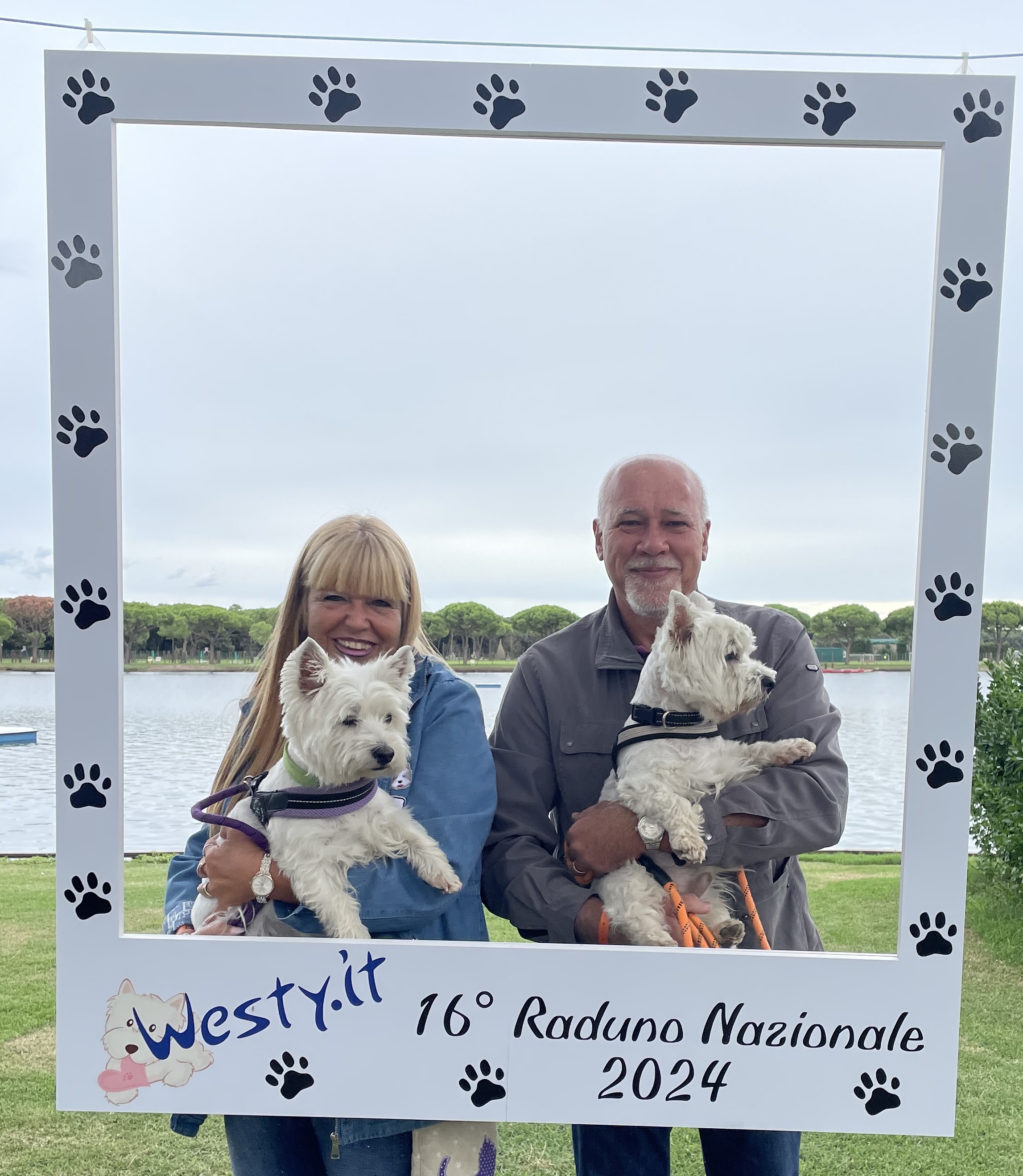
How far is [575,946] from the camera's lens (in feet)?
8.80

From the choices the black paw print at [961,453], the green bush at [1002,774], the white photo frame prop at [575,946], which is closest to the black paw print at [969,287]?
the white photo frame prop at [575,946]

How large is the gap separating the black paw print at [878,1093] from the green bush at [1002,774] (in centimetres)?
353

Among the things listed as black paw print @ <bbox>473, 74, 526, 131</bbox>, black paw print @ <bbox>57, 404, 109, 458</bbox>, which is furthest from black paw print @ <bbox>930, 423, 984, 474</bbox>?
black paw print @ <bbox>57, 404, 109, 458</bbox>

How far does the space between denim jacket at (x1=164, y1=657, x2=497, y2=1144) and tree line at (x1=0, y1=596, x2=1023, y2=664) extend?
0.13m

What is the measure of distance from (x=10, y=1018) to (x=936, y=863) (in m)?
5.49

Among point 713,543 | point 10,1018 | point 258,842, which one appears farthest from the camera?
point 10,1018

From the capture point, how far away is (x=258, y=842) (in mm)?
2682

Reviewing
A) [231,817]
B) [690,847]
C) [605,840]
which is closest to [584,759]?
[605,840]

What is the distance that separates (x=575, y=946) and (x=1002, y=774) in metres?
4.37

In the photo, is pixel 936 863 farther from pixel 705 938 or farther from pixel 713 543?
pixel 713 543

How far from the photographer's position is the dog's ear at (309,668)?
260cm

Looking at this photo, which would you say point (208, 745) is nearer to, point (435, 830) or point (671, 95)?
point (435, 830)

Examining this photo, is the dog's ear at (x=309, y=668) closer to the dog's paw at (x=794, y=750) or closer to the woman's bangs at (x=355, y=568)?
the woman's bangs at (x=355, y=568)

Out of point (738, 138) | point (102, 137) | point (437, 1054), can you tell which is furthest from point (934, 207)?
point (437, 1054)
